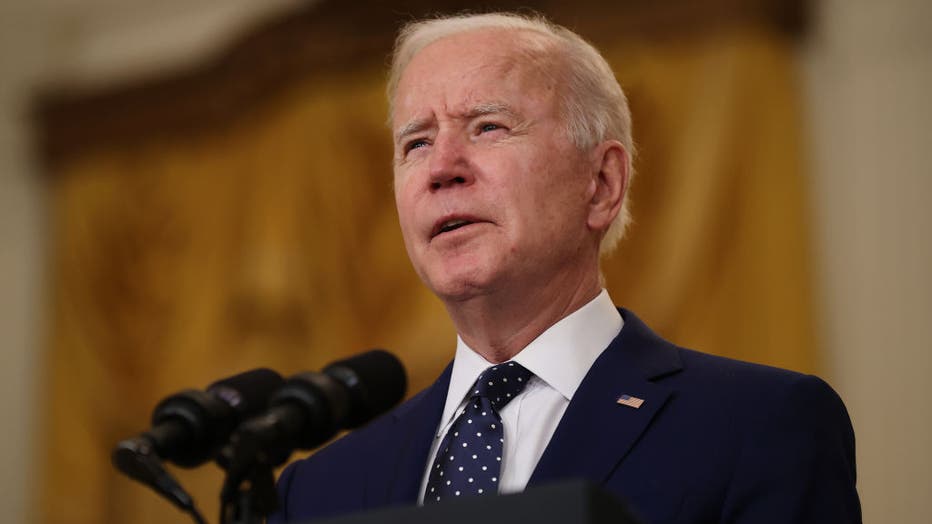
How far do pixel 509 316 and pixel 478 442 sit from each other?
26 centimetres

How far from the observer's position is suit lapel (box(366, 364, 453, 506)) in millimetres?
2145

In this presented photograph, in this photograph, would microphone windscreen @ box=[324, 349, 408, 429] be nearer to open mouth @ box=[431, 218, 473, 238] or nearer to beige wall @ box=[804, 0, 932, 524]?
open mouth @ box=[431, 218, 473, 238]

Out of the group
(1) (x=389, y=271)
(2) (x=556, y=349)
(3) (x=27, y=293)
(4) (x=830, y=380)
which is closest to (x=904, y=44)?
(4) (x=830, y=380)

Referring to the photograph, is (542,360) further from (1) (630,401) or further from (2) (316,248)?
(2) (316,248)

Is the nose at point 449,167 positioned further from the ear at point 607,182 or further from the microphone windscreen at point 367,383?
the microphone windscreen at point 367,383

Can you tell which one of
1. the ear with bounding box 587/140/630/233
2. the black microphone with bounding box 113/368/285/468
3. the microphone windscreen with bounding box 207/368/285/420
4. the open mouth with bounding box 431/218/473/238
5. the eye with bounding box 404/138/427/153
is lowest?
the black microphone with bounding box 113/368/285/468

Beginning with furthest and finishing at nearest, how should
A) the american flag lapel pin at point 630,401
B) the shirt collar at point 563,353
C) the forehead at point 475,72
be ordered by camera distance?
the forehead at point 475,72 → the shirt collar at point 563,353 → the american flag lapel pin at point 630,401

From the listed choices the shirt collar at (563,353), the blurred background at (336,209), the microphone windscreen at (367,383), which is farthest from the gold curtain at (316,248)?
the microphone windscreen at (367,383)

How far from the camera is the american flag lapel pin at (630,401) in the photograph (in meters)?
2.01

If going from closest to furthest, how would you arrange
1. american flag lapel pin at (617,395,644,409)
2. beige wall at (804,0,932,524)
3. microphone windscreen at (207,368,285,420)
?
microphone windscreen at (207,368,285,420) < american flag lapel pin at (617,395,644,409) < beige wall at (804,0,932,524)

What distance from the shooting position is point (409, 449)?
7.28 feet

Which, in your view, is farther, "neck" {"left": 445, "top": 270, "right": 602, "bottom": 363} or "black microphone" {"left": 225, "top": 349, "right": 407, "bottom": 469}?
"neck" {"left": 445, "top": 270, "right": 602, "bottom": 363}

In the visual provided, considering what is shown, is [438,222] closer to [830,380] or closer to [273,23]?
[830,380]

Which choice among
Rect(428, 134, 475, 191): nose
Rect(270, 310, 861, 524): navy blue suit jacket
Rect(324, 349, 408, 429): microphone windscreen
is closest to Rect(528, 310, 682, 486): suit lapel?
Rect(270, 310, 861, 524): navy blue suit jacket
